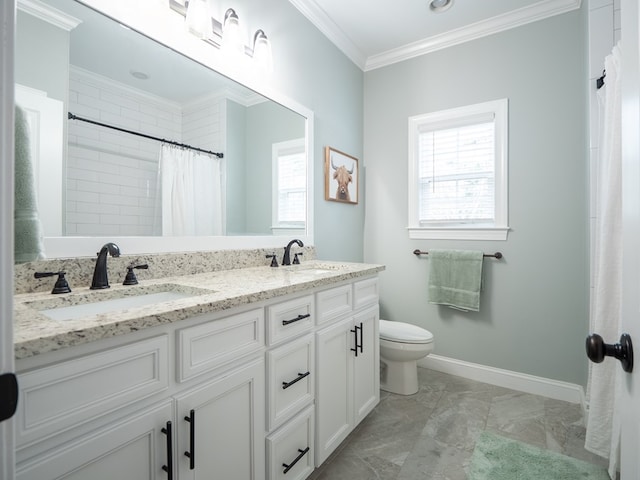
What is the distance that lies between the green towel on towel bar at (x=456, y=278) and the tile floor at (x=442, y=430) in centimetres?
63

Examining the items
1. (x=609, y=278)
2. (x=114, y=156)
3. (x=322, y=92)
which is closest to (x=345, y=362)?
(x=609, y=278)

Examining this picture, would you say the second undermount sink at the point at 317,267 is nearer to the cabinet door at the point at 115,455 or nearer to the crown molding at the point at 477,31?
the cabinet door at the point at 115,455

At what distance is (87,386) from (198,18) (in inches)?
62.4

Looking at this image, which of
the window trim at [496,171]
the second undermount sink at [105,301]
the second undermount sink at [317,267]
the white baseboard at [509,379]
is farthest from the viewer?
the window trim at [496,171]

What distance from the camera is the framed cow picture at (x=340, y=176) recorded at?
250 centimetres

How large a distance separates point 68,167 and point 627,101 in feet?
5.25

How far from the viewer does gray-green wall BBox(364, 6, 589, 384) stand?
2162 millimetres

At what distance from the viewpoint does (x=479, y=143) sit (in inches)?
98.9

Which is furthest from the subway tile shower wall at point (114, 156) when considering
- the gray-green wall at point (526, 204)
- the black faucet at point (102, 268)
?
the gray-green wall at point (526, 204)

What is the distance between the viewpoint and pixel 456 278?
2.49 m

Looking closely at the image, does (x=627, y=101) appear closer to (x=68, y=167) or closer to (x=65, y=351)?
(x=65, y=351)

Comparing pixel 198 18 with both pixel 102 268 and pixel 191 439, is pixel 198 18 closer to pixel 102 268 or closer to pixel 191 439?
pixel 102 268

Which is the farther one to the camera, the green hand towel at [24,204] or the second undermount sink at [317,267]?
the second undermount sink at [317,267]

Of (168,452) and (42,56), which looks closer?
(168,452)
